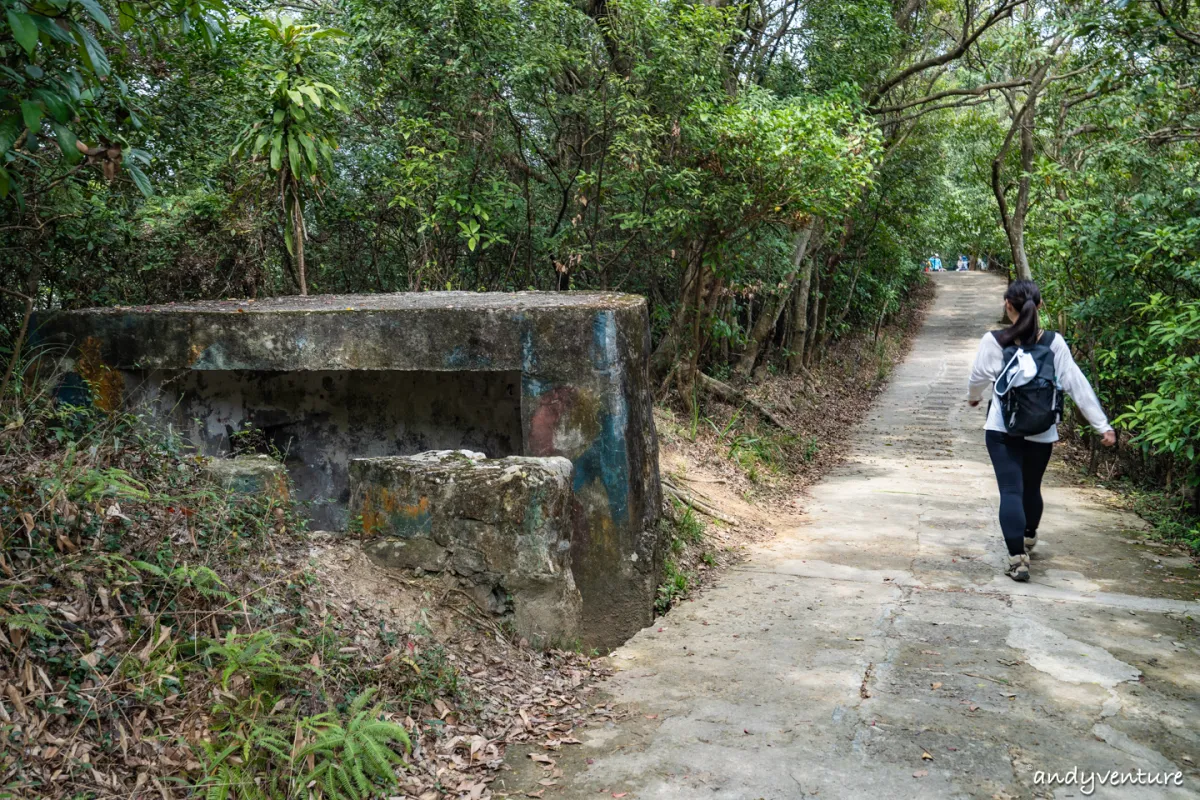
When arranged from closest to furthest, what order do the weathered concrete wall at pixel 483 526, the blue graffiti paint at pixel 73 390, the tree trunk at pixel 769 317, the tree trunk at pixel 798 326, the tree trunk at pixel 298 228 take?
the weathered concrete wall at pixel 483 526 < the blue graffiti paint at pixel 73 390 < the tree trunk at pixel 298 228 < the tree trunk at pixel 769 317 < the tree trunk at pixel 798 326

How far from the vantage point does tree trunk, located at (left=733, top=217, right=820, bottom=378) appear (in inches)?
519

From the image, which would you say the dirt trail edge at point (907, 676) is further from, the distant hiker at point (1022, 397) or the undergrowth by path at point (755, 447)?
the distant hiker at point (1022, 397)

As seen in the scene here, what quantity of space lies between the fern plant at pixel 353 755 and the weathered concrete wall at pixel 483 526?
4.06 ft

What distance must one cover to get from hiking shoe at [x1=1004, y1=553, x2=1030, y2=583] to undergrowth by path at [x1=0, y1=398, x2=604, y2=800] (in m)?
3.09

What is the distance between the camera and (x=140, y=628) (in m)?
3.29

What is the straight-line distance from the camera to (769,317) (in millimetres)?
14133

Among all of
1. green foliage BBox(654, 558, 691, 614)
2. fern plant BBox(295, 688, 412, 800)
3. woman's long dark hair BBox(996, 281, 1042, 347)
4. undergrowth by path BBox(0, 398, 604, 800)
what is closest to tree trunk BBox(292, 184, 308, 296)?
undergrowth by path BBox(0, 398, 604, 800)

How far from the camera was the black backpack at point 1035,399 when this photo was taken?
5676 mm

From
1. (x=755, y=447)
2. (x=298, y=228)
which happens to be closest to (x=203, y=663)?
(x=298, y=228)

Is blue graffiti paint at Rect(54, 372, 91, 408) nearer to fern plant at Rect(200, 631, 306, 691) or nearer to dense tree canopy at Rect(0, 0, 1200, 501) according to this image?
dense tree canopy at Rect(0, 0, 1200, 501)

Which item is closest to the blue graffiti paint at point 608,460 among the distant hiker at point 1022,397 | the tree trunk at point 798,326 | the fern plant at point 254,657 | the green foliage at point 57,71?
the fern plant at point 254,657

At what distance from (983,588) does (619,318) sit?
2865 millimetres

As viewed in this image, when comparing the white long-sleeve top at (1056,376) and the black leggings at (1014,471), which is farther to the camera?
the black leggings at (1014,471)

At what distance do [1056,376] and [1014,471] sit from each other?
0.62m
